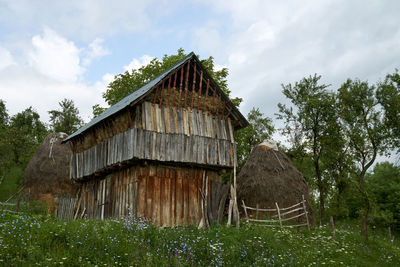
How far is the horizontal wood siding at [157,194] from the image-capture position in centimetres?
1734

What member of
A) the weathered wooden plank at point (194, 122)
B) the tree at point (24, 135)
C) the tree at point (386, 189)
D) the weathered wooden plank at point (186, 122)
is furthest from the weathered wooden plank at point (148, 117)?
the tree at point (386, 189)

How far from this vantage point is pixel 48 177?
98.9ft

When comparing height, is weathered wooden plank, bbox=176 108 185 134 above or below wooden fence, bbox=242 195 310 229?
above

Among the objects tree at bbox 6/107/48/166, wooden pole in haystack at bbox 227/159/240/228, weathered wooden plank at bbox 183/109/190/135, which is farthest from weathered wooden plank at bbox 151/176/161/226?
tree at bbox 6/107/48/166

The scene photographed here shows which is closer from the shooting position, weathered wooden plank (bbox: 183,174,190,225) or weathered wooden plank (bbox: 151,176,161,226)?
weathered wooden plank (bbox: 151,176,161,226)

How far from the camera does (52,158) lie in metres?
31.3

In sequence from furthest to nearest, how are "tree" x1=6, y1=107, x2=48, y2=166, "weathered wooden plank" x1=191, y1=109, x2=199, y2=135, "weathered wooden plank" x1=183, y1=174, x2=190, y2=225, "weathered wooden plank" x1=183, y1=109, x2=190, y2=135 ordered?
1. "tree" x1=6, y1=107, x2=48, y2=166
2. "weathered wooden plank" x1=191, y1=109, x2=199, y2=135
3. "weathered wooden plank" x1=183, y1=109, x2=190, y2=135
4. "weathered wooden plank" x1=183, y1=174, x2=190, y2=225

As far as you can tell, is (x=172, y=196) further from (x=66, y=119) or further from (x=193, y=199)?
(x=66, y=119)

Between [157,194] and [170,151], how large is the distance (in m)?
2.04

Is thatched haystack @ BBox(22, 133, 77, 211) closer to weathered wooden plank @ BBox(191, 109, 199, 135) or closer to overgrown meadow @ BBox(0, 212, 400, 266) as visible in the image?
weathered wooden plank @ BBox(191, 109, 199, 135)

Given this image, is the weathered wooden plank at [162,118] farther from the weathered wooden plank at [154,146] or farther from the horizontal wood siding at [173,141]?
the weathered wooden plank at [154,146]

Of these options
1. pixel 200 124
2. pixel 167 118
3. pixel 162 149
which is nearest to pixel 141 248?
pixel 162 149

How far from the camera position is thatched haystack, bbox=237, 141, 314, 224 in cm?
2205

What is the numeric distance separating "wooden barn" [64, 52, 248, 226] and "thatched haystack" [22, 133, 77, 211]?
10389mm
